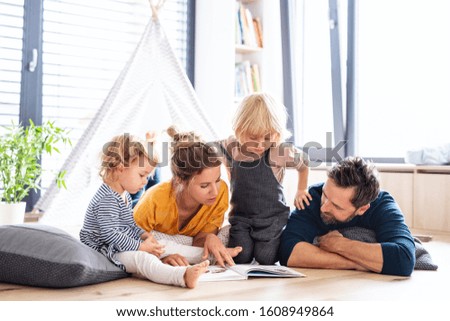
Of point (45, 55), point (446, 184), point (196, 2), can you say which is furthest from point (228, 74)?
point (446, 184)

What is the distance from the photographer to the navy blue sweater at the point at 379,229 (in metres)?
1.81

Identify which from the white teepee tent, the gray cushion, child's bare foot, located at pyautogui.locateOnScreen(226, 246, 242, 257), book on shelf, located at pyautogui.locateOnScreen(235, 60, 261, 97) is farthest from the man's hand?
book on shelf, located at pyautogui.locateOnScreen(235, 60, 261, 97)

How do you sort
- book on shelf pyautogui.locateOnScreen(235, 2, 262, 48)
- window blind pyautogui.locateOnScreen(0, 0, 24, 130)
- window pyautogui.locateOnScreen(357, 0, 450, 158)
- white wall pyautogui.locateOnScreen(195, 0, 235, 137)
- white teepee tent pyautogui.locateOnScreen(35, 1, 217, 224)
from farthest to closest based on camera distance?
1. book on shelf pyautogui.locateOnScreen(235, 2, 262, 48)
2. white wall pyautogui.locateOnScreen(195, 0, 235, 137)
3. window blind pyautogui.locateOnScreen(0, 0, 24, 130)
4. window pyautogui.locateOnScreen(357, 0, 450, 158)
5. white teepee tent pyautogui.locateOnScreen(35, 1, 217, 224)

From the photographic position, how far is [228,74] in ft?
13.3

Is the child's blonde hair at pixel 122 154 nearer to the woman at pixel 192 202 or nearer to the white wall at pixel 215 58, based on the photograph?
the woman at pixel 192 202

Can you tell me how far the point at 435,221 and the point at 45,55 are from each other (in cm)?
261

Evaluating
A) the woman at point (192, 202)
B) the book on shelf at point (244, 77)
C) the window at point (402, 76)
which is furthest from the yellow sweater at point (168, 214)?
Answer: the book on shelf at point (244, 77)

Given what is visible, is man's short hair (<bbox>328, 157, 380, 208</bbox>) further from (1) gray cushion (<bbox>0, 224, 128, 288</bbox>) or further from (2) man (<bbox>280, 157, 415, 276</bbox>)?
(1) gray cushion (<bbox>0, 224, 128, 288</bbox>)

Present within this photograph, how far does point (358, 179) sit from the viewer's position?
183cm

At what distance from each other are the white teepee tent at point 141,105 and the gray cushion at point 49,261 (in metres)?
1.50

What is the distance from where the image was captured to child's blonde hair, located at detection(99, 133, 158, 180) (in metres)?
1.82

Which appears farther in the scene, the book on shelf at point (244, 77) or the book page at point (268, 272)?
the book on shelf at point (244, 77)

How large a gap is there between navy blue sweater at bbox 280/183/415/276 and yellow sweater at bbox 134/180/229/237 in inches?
10.0

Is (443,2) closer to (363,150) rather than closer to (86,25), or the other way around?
(363,150)
